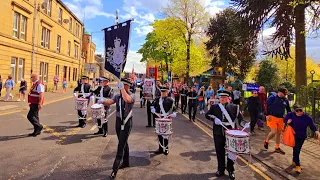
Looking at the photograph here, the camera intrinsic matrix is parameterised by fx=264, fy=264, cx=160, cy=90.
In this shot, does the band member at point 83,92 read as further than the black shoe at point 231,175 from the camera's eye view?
Yes

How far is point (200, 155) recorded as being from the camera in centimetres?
727

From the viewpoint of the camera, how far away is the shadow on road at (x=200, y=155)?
6.90 meters

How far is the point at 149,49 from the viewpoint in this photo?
48.2 m

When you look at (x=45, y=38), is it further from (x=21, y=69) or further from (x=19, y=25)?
(x=21, y=69)

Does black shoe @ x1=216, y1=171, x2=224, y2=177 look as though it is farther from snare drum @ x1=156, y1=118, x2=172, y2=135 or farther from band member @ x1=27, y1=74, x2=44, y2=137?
band member @ x1=27, y1=74, x2=44, y2=137

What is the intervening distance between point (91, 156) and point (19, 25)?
2338 centimetres

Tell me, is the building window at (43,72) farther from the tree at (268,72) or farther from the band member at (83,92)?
the tree at (268,72)

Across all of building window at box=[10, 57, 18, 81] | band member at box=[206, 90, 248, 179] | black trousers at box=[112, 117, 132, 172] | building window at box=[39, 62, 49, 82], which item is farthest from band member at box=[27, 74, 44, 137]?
building window at box=[39, 62, 49, 82]

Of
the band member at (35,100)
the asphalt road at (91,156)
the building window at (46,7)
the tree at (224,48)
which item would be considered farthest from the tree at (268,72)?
the band member at (35,100)

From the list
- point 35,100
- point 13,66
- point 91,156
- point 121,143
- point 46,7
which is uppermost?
point 46,7

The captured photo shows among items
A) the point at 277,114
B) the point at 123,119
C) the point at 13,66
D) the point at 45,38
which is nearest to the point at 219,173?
the point at 123,119

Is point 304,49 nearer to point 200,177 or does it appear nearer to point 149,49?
point 200,177

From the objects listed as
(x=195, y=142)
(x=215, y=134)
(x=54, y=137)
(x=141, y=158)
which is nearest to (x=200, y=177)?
(x=215, y=134)

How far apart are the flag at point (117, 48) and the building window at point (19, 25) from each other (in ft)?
75.2
